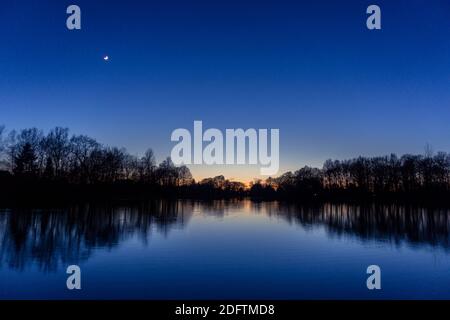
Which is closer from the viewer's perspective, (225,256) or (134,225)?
(225,256)

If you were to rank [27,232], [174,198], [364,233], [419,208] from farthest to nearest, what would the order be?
[174,198] < [419,208] < [364,233] < [27,232]

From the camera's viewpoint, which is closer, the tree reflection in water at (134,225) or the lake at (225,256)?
the lake at (225,256)

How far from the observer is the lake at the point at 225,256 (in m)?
4.84

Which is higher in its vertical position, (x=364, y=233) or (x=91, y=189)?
(x=91, y=189)

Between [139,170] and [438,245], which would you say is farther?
[139,170]

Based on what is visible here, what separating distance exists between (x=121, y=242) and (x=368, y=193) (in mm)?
8985

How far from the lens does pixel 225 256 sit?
6344 mm

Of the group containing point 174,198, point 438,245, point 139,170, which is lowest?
point 438,245

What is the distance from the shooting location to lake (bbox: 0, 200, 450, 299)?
4836mm

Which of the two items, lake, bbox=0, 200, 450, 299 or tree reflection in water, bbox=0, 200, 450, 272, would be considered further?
tree reflection in water, bbox=0, 200, 450, 272

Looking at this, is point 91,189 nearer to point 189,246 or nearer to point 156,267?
point 189,246

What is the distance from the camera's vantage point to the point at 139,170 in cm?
965
